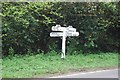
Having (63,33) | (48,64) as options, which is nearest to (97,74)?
(48,64)

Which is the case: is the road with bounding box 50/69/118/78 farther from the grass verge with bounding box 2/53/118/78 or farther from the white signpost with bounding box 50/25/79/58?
the white signpost with bounding box 50/25/79/58

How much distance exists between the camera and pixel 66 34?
477 inches

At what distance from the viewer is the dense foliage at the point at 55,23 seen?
38.2 ft

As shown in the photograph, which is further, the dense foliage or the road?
the dense foliage

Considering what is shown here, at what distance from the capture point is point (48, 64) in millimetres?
10727

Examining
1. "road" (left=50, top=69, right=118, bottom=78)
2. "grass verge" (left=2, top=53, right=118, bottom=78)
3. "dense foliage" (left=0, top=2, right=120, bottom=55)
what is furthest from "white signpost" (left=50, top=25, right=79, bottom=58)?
"road" (left=50, top=69, right=118, bottom=78)

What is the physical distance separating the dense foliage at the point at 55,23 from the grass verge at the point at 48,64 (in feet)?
2.48

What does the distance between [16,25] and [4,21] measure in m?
0.51

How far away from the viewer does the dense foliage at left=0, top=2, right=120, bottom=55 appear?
1164 cm

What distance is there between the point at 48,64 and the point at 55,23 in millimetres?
2776

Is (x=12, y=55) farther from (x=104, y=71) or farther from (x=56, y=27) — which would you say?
(x=104, y=71)

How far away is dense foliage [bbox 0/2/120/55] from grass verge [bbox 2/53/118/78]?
0.76 metres

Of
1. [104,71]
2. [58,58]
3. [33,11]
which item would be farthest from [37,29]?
[104,71]

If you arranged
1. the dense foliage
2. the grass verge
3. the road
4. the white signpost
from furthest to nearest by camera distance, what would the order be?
the white signpost
the dense foliage
the grass verge
the road
